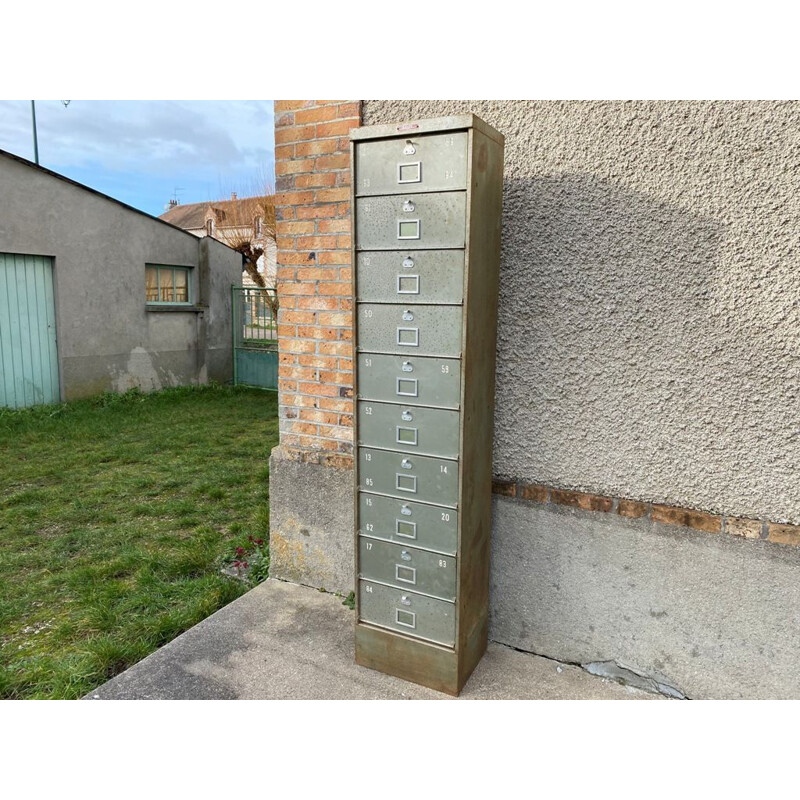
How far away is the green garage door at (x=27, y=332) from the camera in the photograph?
26.8 ft

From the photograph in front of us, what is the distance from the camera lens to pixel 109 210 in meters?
9.19

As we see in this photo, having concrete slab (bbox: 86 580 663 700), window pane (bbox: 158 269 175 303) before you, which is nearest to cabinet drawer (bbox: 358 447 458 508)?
concrete slab (bbox: 86 580 663 700)

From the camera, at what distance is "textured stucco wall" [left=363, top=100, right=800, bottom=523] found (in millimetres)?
2232

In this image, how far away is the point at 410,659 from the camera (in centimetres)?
259

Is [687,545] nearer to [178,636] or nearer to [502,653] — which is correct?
[502,653]

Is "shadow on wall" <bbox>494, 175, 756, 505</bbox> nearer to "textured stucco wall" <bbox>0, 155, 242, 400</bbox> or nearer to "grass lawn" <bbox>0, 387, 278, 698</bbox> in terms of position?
"grass lawn" <bbox>0, 387, 278, 698</bbox>

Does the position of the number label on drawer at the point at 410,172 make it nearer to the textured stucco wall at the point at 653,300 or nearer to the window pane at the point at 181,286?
the textured stucco wall at the point at 653,300

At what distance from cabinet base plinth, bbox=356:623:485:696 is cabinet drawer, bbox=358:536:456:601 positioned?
23 cm

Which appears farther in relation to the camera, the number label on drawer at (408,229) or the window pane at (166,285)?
the window pane at (166,285)

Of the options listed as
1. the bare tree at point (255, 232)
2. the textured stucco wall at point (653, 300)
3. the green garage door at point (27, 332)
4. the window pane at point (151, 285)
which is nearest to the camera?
the textured stucco wall at point (653, 300)

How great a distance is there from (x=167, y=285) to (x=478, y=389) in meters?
9.37

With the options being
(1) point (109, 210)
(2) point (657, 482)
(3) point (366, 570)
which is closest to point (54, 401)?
(1) point (109, 210)

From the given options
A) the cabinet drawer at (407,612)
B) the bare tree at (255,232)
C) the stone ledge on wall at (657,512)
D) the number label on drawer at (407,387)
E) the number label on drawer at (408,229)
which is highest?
the bare tree at (255,232)

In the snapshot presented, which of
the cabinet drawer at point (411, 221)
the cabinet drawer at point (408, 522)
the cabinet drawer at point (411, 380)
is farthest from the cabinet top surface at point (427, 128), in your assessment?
the cabinet drawer at point (408, 522)
